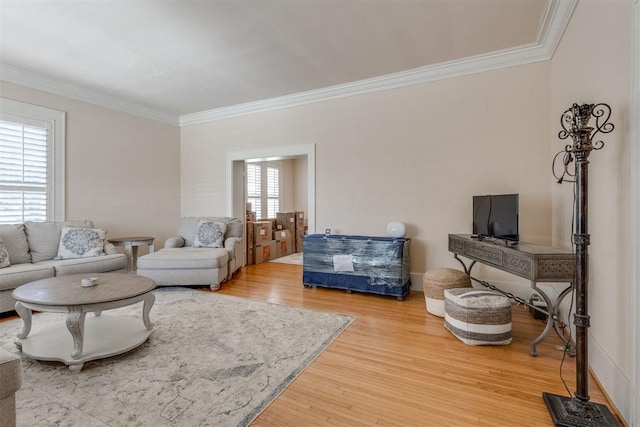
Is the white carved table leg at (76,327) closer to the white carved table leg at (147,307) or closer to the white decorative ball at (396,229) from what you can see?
the white carved table leg at (147,307)

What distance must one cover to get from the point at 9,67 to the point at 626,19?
19.9 feet

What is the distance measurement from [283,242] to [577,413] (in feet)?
18.9

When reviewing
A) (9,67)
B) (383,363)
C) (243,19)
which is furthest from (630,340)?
(9,67)

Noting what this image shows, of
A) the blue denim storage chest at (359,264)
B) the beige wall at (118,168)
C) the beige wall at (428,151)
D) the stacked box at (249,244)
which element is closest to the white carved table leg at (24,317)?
the beige wall at (118,168)

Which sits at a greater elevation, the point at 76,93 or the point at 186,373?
the point at 76,93

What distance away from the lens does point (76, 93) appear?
4469mm

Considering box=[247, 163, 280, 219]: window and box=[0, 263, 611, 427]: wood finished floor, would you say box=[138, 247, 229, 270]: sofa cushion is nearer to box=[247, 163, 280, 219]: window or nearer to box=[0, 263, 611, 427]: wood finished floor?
box=[0, 263, 611, 427]: wood finished floor

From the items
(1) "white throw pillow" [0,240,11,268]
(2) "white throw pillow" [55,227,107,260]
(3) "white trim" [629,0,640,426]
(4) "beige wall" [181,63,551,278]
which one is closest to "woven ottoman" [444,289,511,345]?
(3) "white trim" [629,0,640,426]

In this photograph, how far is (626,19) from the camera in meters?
1.66

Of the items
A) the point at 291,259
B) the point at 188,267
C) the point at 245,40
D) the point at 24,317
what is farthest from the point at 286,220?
Answer: the point at 24,317

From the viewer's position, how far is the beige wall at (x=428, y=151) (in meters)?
3.48

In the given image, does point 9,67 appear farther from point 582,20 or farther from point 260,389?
point 582,20

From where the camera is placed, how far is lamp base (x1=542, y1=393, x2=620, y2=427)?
5.08ft

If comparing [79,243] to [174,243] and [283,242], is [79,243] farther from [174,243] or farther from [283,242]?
[283,242]
